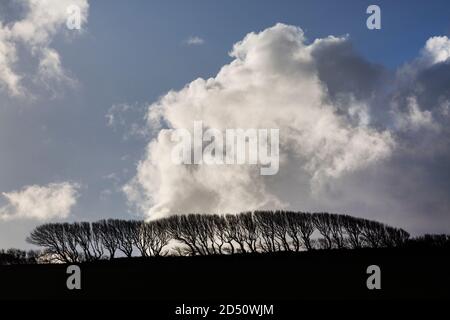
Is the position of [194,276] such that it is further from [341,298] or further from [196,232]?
[196,232]

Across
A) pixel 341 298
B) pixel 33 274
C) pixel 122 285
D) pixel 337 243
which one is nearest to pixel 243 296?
pixel 341 298

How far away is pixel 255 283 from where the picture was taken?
1484 inches

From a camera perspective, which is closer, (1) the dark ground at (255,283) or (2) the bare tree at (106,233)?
(1) the dark ground at (255,283)

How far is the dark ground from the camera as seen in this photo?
109ft

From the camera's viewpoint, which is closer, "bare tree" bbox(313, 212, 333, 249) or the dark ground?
the dark ground

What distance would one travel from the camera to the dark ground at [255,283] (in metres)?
33.2

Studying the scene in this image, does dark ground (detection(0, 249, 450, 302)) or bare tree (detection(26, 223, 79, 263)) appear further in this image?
bare tree (detection(26, 223, 79, 263))

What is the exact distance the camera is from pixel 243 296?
32.7 meters

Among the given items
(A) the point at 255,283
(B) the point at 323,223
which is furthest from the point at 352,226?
(A) the point at 255,283

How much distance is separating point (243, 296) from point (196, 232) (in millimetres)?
61557

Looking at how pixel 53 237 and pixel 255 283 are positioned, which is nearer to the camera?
pixel 255 283

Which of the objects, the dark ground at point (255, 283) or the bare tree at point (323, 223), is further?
the bare tree at point (323, 223)

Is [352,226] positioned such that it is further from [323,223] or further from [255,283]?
[255,283]

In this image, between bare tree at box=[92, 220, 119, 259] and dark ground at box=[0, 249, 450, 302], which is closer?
dark ground at box=[0, 249, 450, 302]
